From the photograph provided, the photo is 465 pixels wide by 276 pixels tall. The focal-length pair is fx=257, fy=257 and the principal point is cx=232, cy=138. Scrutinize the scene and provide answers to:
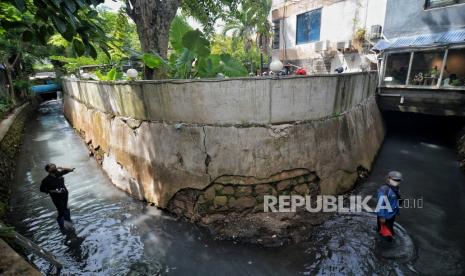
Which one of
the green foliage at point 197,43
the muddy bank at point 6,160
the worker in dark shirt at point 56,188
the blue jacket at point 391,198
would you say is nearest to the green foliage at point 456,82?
the blue jacket at point 391,198

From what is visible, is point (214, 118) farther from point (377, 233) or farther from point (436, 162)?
point (436, 162)

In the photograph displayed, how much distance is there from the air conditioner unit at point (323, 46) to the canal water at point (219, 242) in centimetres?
1125

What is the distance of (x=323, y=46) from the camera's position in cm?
1673

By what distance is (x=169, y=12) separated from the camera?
8242 mm

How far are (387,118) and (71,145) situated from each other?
1521 centimetres

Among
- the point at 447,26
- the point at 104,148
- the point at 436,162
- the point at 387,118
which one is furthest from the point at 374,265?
the point at 447,26

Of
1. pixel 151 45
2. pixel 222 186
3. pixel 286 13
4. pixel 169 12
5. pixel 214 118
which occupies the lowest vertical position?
pixel 222 186

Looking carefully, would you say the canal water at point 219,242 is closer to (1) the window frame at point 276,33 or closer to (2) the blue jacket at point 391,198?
(2) the blue jacket at point 391,198

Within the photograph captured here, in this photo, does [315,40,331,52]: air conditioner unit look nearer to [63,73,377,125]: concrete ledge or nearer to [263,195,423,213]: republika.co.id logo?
[63,73,377,125]: concrete ledge

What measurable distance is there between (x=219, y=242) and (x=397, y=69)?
473 inches

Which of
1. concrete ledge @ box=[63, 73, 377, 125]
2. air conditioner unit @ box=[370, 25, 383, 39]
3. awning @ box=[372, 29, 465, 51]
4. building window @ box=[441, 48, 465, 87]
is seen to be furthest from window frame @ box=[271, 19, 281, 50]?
concrete ledge @ box=[63, 73, 377, 125]

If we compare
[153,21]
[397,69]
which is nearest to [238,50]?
[397,69]

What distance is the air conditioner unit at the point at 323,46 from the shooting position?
1655cm

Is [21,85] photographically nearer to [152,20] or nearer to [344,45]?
[152,20]
